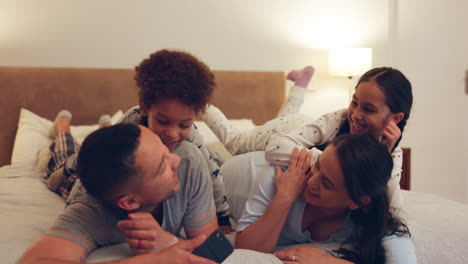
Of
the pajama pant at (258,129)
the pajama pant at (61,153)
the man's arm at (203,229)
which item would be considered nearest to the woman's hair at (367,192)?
the man's arm at (203,229)

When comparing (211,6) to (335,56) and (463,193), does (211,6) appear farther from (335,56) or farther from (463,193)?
(463,193)

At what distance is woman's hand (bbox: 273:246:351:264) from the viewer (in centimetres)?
120

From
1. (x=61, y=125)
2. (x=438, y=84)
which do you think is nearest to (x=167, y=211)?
(x=61, y=125)

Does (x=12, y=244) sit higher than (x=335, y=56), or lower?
lower

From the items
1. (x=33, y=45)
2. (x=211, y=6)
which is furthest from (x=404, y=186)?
(x=33, y=45)

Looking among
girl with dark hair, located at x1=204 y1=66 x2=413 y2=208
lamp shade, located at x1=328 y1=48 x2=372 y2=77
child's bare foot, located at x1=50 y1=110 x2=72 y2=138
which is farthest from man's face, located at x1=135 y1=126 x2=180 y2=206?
lamp shade, located at x1=328 y1=48 x2=372 y2=77

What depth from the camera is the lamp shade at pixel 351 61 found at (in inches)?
126

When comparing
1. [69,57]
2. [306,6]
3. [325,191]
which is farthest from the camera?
[306,6]

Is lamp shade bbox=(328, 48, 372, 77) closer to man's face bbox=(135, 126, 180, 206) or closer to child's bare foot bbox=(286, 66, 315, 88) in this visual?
child's bare foot bbox=(286, 66, 315, 88)

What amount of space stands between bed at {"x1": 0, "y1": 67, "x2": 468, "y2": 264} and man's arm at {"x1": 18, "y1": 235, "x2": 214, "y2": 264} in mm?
63

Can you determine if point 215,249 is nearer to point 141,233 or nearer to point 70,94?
point 141,233

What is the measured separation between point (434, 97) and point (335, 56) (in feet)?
3.49

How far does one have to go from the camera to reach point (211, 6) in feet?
10.9

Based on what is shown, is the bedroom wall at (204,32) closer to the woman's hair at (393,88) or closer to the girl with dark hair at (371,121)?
the girl with dark hair at (371,121)
